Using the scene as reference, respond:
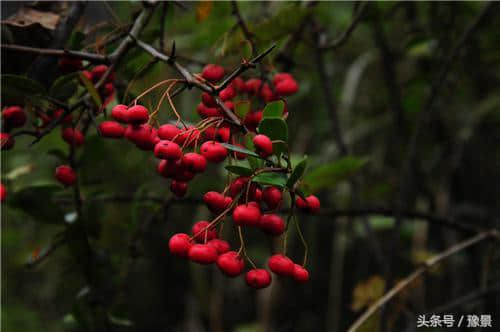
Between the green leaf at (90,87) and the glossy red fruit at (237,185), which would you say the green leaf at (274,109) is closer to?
the glossy red fruit at (237,185)

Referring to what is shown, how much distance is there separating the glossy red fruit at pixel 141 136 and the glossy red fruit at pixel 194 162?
0.06 m

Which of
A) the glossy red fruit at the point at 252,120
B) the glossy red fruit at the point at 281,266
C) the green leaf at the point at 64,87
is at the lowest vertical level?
the glossy red fruit at the point at 281,266

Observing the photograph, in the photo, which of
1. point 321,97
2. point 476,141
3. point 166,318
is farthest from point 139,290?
point 476,141

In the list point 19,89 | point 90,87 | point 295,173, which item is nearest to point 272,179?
point 295,173


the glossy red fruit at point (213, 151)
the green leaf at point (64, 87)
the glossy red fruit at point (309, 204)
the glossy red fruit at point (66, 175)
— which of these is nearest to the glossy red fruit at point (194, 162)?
the glossy red fruit at point (213, 151)

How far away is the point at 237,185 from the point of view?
22.2 inches

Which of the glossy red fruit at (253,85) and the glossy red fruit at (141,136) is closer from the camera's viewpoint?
the glossy red fruit at (141,136)

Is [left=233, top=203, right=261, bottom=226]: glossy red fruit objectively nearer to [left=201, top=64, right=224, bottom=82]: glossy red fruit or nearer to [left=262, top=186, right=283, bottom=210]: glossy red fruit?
[left=262, top=186, right=283, bottom=210]: glossy red fruit

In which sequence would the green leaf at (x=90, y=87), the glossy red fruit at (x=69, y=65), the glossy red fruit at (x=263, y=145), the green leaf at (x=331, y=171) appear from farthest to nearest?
the green leaf at (x=331, y=171) → the glossy red fruit at (x=69, y=65) → the green leaf at (x=90, y=87) → the glossy red fruit at (x=263, y=145)

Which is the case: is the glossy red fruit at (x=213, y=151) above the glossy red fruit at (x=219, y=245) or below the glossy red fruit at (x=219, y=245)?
above

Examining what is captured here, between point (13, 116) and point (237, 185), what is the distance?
0.34 metres

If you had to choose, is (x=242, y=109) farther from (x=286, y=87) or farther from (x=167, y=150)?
(x=167, y=150)

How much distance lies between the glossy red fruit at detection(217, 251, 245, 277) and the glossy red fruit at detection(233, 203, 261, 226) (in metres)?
0.05

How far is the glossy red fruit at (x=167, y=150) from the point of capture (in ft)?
1.70
